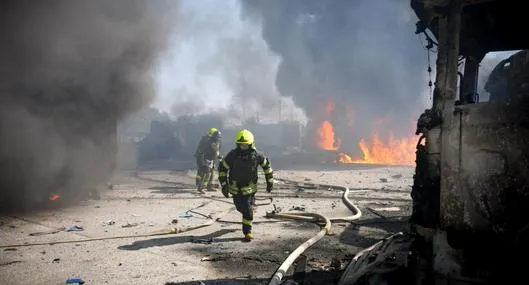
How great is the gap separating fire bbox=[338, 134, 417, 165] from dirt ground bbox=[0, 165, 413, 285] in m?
20.3

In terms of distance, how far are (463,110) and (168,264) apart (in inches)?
146

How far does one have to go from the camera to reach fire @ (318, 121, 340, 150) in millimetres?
36094

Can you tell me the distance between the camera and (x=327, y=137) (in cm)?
3638

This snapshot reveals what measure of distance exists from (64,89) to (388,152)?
26703 millimetres

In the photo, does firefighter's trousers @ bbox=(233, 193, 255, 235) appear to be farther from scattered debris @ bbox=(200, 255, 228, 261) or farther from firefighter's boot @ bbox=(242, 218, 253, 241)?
scattered debris @ bbox=(200, 255, 228, 261)

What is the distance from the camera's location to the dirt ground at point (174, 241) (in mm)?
4379

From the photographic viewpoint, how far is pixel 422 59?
33.9 meters

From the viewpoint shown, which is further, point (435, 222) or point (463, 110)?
point (435, 222)

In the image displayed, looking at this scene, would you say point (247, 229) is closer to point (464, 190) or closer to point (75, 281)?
point (75, 281)

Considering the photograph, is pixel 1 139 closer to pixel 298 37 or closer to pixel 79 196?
pixel 79 196

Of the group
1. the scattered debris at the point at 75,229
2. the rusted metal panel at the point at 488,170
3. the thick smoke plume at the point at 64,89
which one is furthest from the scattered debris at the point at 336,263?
the thick smoke plume at the point at 64,89

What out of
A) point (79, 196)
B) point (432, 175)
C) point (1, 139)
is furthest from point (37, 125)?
point (432, 175)

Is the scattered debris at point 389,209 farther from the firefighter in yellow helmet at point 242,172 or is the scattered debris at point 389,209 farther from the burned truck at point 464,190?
the burned truck at point 464,190

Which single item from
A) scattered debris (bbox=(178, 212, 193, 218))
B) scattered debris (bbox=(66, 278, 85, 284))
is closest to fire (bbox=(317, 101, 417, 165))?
scattered debris (bbox=(178, 212, 193, 218))
